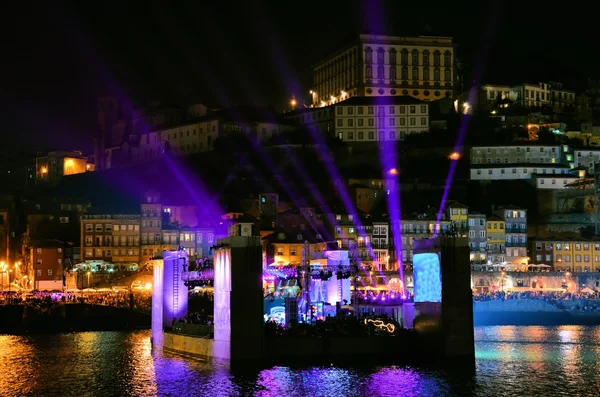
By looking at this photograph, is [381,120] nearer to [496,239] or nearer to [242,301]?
[496,239]

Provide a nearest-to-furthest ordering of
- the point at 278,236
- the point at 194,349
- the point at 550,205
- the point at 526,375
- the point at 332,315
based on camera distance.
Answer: the point at 526,375, the point at 194,349, the point at 332,315, the point at 278,236, the point at 550,205

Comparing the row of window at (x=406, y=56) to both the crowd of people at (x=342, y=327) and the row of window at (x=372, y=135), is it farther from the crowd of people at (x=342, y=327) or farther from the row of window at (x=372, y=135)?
the crowd of people at (x=342, y=327)

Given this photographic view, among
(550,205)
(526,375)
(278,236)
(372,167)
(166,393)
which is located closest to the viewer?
(166,393)

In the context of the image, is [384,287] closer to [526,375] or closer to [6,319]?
[6,319]

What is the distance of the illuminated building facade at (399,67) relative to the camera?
120m

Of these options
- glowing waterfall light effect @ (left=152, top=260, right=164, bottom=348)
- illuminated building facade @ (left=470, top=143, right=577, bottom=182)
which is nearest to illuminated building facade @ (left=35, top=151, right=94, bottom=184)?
illuminated building facade @ (left=470, top=143, right=577, bottom=182)

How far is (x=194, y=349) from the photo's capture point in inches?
1778

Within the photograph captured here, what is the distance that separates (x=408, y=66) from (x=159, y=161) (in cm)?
3586

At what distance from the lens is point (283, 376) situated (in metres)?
39.8

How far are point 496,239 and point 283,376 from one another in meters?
51.8

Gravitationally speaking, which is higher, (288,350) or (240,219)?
(240,219)

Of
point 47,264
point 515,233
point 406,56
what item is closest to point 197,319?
point 47,264

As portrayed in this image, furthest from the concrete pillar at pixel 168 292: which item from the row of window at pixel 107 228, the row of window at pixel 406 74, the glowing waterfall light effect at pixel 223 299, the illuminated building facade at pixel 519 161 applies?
the row of window at pixel 406 74

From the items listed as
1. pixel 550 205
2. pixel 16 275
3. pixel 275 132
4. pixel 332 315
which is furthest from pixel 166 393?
pixel 275 132
